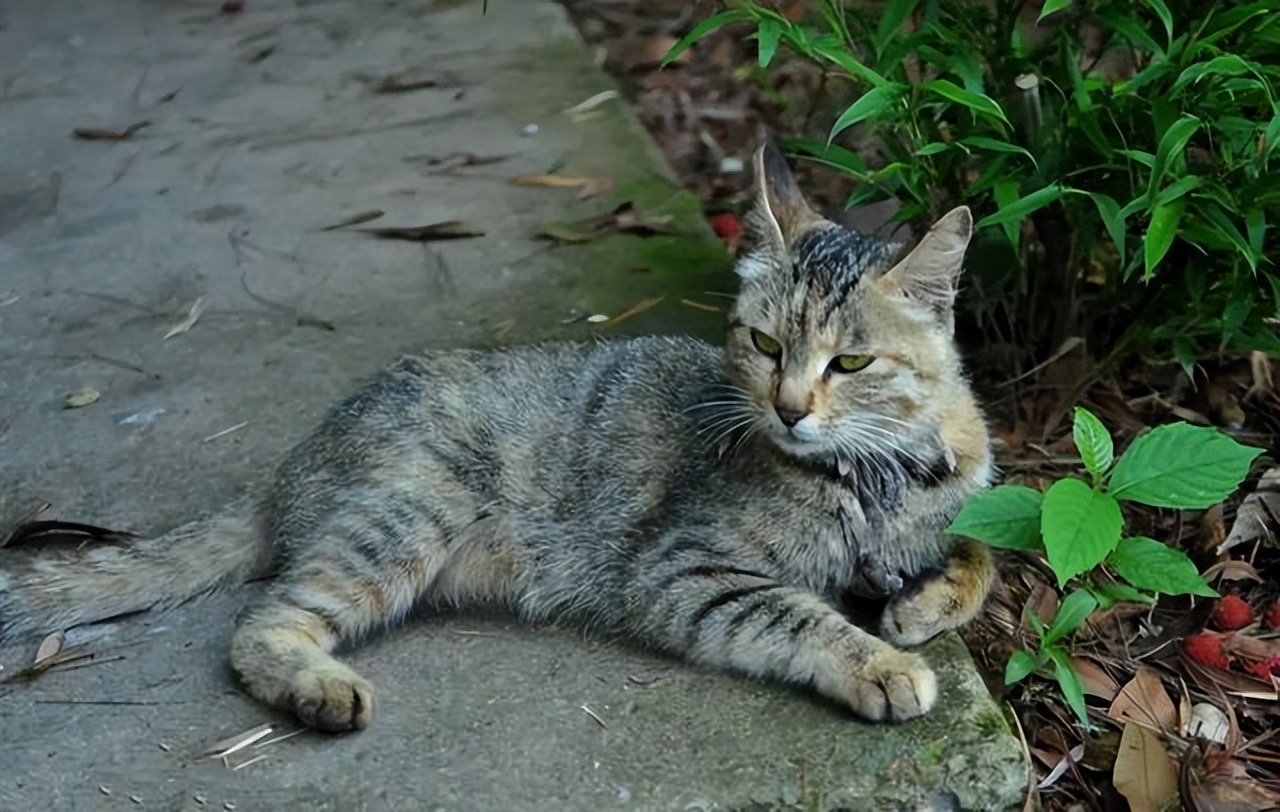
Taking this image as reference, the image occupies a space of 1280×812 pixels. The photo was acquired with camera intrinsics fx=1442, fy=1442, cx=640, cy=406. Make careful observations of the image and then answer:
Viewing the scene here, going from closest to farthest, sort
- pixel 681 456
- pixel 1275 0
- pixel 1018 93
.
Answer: pixel 1275 0 < pixel 681 456 < pixel 1018 93

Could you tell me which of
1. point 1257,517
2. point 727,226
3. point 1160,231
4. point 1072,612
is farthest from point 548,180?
point 1072,612

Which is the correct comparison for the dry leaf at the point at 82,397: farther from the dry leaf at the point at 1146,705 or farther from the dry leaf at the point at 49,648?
the dry leaf at the point at 1146,705

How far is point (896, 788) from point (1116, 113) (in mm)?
1825

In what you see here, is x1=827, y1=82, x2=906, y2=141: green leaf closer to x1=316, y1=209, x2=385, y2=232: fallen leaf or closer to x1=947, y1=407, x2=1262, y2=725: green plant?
x1=947, y1=407, x2=1262, y2=725: green plant

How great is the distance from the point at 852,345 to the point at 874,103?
62cm

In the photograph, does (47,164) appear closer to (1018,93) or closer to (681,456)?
(681,456)

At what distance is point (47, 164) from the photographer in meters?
5.84

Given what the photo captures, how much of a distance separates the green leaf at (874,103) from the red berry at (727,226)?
6.58 feet

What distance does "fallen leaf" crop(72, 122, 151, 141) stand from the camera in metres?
6.06

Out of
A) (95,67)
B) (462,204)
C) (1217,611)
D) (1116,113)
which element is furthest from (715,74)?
(1217,611)

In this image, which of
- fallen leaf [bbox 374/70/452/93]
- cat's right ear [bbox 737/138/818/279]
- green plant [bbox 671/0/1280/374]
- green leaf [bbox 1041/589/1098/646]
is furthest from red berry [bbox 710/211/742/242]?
green leaf [bbox 1041/589/1098/646]

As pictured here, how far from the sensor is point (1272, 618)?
144 inches

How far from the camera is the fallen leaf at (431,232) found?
17.2 ft

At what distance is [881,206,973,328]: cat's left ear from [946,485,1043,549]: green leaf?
443 mm
